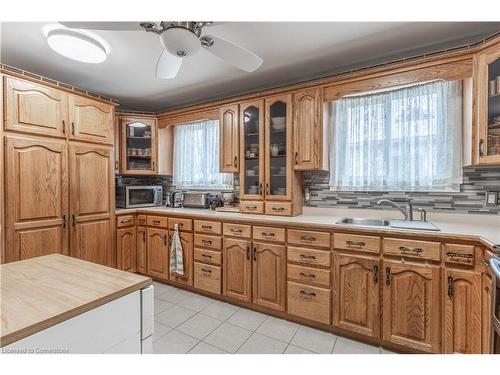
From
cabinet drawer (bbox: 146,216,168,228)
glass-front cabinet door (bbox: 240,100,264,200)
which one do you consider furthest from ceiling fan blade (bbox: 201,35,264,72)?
cabinet drawer (bbox: 146,216,168,228)

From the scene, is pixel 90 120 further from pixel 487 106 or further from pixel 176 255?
pixel 487 106

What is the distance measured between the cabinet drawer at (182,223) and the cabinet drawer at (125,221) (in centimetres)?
58

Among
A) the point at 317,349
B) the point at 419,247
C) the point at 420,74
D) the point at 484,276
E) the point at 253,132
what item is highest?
the point at 420,74

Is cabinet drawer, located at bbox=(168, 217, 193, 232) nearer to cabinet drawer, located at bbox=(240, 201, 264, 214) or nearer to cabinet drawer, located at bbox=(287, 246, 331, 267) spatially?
cabinet drawer, located at bbox=(240, 201, 264, 214)

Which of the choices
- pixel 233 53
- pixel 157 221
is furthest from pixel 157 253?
pixel 233 53

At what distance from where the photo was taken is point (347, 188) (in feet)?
8.12

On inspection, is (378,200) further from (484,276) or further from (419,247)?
(484,276)

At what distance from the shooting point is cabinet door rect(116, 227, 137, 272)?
2938 millimetres

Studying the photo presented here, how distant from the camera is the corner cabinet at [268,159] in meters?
2.48

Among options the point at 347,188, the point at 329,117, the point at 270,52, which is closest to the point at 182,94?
the point at 270,52

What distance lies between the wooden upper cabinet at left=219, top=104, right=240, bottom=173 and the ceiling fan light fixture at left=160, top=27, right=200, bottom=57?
1325mm

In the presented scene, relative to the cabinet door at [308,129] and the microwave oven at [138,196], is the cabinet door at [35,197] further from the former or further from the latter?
the cabinet door at [308,129]

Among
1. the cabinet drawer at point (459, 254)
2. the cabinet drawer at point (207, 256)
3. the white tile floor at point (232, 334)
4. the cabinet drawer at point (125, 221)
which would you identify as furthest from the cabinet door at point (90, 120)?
the cabinet drawer at point (459, 254)

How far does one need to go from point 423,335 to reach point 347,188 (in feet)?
4.21
